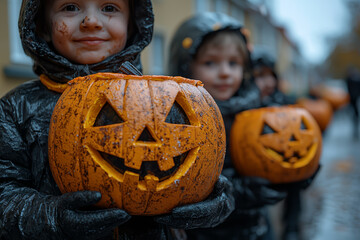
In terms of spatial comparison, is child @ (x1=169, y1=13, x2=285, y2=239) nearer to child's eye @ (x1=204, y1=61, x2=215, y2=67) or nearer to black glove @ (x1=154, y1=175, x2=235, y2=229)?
child's eye @ (x1=204, y1=61, x2=215, y2=67)

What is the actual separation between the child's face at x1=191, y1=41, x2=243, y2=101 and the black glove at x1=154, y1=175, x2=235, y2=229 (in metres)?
1.32

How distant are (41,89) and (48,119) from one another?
0.19 metres

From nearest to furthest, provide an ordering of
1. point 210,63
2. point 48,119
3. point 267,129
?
1. point 48,119
2. point 267,129
3. point 210,63

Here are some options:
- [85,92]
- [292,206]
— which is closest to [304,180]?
[292,206]

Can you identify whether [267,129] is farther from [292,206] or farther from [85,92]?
[85,92]

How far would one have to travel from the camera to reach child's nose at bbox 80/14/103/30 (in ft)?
5.55

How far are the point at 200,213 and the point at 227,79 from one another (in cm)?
156

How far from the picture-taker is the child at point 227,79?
2.64 meters

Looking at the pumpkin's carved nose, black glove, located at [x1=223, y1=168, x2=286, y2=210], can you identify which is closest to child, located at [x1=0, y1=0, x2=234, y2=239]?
the pumpkin's carved nose

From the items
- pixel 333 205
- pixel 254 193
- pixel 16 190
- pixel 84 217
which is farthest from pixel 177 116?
pixel 333 205

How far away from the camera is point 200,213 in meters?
1.48

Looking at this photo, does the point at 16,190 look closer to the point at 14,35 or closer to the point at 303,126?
the point at 303,126

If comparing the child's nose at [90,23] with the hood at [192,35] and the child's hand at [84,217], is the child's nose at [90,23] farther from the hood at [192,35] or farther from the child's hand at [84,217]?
the hood at [192,35]

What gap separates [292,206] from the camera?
3680 millimetres
